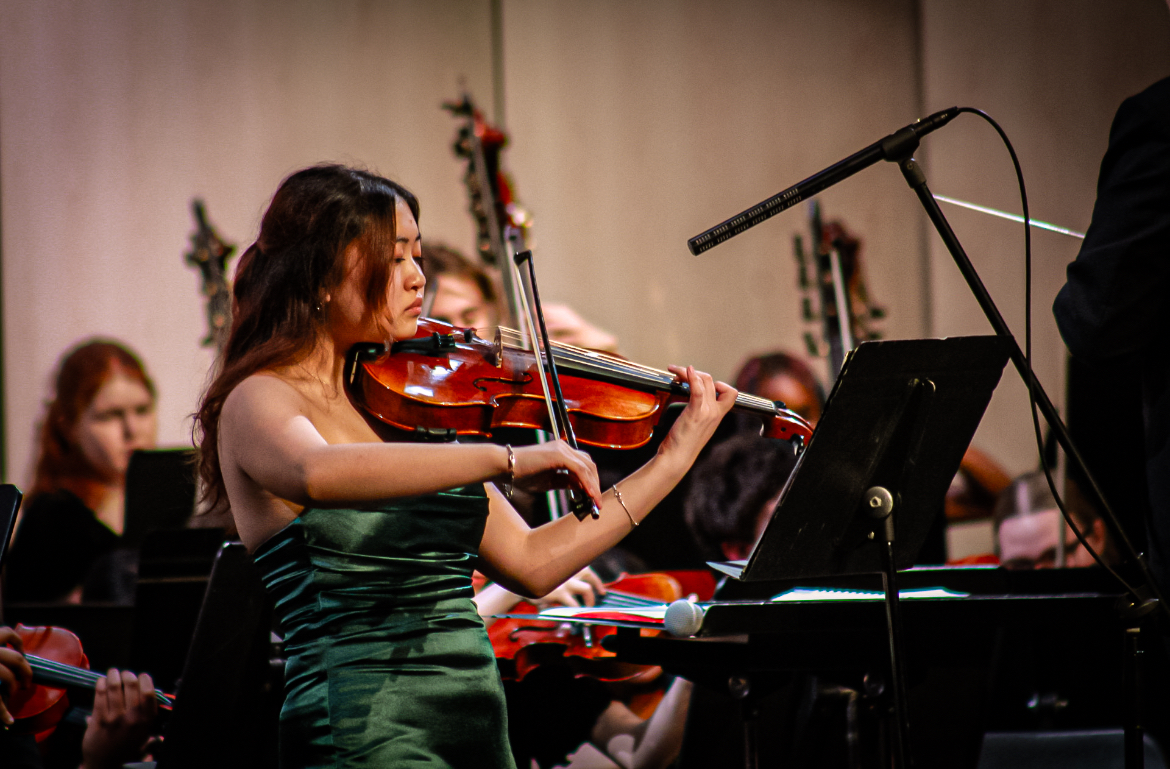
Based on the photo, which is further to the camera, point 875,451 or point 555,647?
point 555,647

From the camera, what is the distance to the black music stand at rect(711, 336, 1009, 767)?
4.46 feet

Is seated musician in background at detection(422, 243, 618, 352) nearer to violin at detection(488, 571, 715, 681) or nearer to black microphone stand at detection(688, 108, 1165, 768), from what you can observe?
violin at detection(488, 571, 715, 681)

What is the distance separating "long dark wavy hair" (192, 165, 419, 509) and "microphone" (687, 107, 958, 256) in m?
0.45

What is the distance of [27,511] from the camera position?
144 inches

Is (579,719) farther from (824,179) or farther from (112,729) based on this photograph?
(824,179)

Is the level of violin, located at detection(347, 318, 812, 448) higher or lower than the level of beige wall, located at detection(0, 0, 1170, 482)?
lower

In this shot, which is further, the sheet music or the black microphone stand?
the sheet music

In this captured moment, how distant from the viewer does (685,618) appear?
140 cm

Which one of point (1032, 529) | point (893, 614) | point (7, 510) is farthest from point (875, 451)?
point (1032, 529)

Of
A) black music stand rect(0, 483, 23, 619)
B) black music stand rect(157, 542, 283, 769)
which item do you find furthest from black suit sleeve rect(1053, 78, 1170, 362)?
black music stand rect(0, 483, 23, 619)

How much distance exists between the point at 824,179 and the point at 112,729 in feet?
5.06

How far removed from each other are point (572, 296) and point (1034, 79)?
2.16 m

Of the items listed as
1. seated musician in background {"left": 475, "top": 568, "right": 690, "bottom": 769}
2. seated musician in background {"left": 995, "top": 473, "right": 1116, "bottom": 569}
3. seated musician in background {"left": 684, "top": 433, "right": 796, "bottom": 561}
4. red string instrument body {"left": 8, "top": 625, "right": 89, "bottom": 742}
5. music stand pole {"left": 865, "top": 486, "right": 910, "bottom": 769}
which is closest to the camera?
music stand pole {"left": 865, "top": 486, "right": 910, "bottom": 769}

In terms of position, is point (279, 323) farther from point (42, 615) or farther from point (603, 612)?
point (42, 615)
